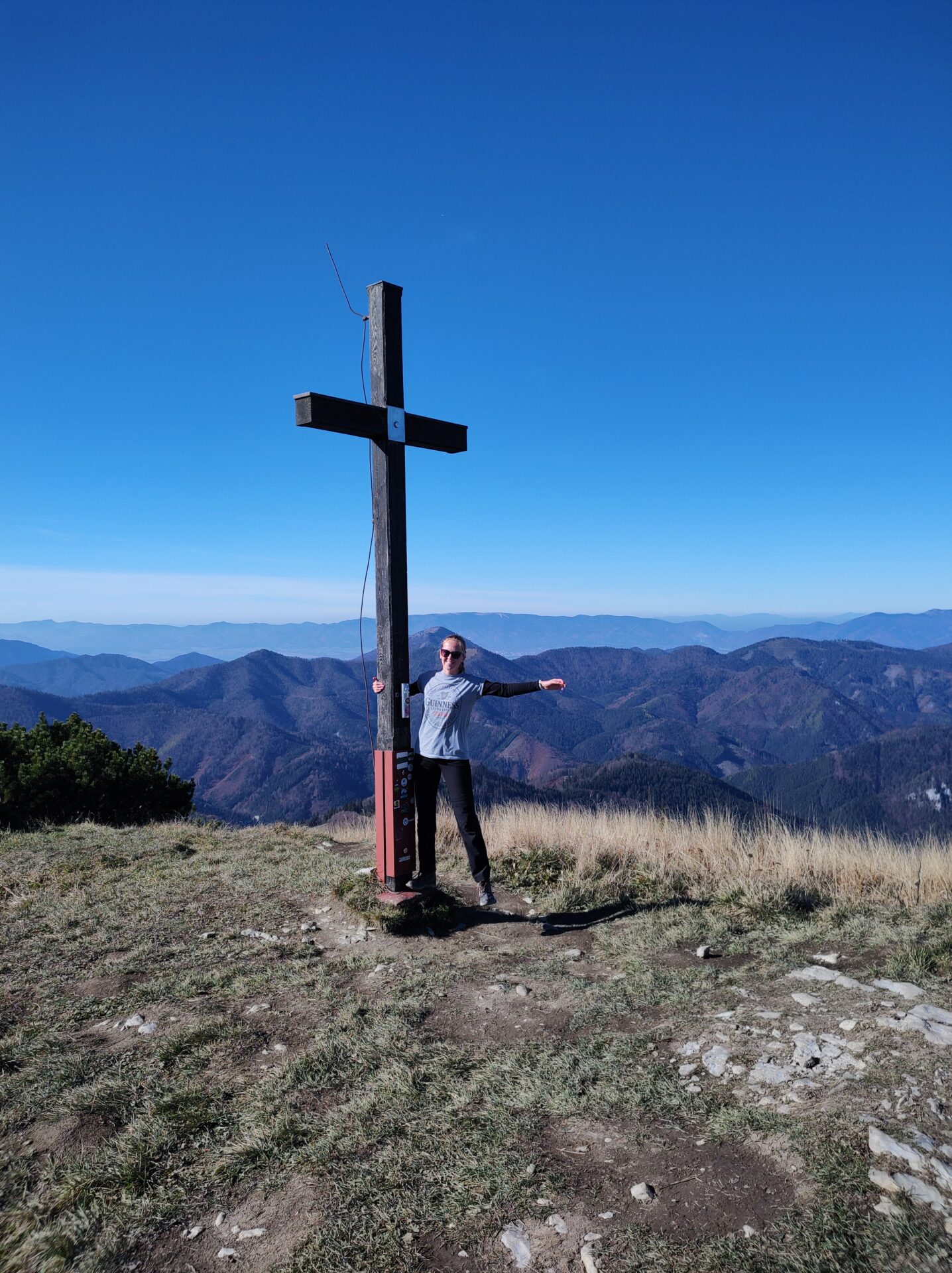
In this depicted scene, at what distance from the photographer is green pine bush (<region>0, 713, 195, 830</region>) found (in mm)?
11977

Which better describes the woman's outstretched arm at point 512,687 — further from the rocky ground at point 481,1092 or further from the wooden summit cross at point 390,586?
the rocky ground at point 481,1092

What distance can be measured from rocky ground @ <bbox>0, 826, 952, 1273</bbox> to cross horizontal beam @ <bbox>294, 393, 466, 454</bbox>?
3928 mm

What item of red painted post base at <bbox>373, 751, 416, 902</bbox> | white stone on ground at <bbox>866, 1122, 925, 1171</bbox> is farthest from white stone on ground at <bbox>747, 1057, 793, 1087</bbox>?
red painted post base at <bbox>373, 751, 416, 902</bbox>

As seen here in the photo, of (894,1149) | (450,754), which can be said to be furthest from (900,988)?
(450,754)

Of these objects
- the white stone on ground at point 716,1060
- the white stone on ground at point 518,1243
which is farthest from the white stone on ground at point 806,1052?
the white stone on ground at point 518,1243

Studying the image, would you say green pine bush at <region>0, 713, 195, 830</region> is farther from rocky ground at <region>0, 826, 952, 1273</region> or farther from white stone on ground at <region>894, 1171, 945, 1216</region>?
white stone on ground at <region>894, 1171, 945, 1216</region>

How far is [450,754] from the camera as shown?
632cm

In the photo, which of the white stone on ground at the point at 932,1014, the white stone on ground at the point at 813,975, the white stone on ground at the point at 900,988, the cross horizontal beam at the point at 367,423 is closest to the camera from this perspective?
the white stone on ground at the point at 932,1014

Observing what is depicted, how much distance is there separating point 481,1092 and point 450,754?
10.1ft

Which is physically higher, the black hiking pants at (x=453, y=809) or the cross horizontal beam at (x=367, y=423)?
the cross horizontal beam at (x=367, y=423)

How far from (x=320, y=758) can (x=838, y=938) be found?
189080 mm

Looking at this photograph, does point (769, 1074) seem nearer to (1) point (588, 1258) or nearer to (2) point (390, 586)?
(1) point (588, 1258)

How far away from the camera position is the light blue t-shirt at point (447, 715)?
20.7 ft

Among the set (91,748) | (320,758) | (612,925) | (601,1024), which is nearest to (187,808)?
(91,748)
